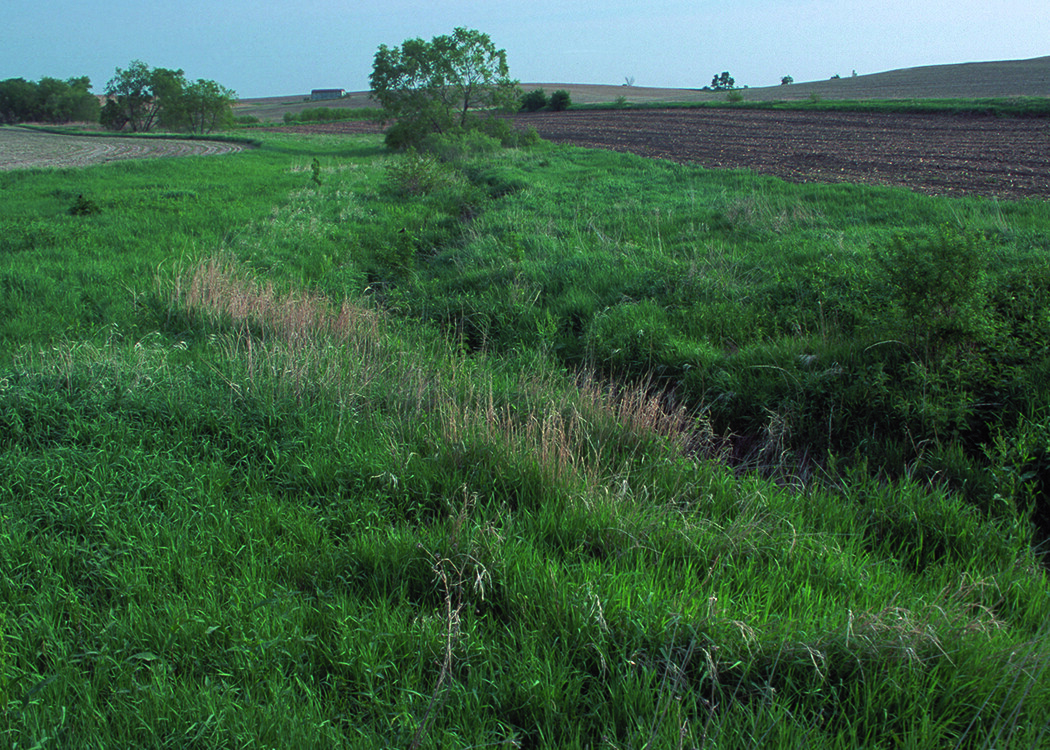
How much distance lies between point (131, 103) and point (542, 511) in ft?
284

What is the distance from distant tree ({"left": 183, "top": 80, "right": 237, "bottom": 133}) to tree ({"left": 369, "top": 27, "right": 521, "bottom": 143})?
105 ft

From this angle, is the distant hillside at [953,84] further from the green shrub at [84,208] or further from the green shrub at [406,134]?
the green shrub at [84,208]

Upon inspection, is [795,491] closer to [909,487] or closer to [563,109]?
[909,487]

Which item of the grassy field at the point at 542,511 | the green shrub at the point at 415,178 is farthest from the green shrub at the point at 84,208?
the green shrub at the point at 415,178

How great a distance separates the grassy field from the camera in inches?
90.2

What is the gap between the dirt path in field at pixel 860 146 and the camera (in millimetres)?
14859

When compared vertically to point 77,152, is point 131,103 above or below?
above

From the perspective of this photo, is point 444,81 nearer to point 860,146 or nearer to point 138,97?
point 860,146

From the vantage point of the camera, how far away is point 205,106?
58.2 meters

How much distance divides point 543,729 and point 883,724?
3.84ft

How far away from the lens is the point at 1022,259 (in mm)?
7219

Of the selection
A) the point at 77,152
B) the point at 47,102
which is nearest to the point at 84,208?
the point at 77,152

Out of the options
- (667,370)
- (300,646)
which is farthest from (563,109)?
(300,646)

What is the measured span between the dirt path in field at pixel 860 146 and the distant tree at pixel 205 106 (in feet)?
112
